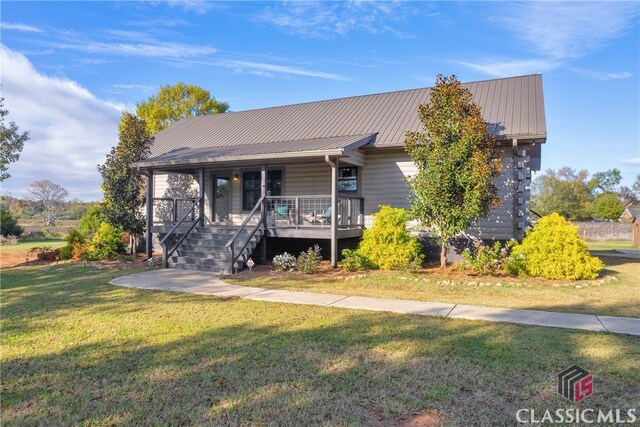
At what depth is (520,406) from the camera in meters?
3.08

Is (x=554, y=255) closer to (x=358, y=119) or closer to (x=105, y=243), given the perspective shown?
(x=358, y=119)

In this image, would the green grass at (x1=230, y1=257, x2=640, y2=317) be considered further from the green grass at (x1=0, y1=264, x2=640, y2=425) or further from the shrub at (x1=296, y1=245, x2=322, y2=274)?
the green grass at (x1=0, y1=264, x2=640, y2=425)

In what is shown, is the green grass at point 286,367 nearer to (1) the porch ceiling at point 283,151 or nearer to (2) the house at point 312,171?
(2) the house at point 312,171

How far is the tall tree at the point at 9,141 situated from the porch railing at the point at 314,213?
359 inches

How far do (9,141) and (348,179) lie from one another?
11.8 m

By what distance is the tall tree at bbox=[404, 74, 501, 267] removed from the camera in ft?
31.7

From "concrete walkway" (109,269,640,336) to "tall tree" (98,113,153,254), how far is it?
215 inches

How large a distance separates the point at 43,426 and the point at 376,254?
871cm

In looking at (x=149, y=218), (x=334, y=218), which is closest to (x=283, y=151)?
(x=334, y=218)

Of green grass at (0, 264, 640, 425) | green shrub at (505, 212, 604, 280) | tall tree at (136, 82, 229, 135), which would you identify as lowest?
green grass at (0, 264, 640, 425)

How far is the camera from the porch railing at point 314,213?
1169 cm

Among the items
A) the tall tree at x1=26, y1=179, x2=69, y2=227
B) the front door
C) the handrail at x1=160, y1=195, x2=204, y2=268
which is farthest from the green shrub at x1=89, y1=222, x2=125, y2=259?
the tall tree at x1=26, y1=179, x2=69, y2=227

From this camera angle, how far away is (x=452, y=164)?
9.78 meters

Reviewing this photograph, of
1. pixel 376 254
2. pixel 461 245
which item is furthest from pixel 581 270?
pixel 376 254
